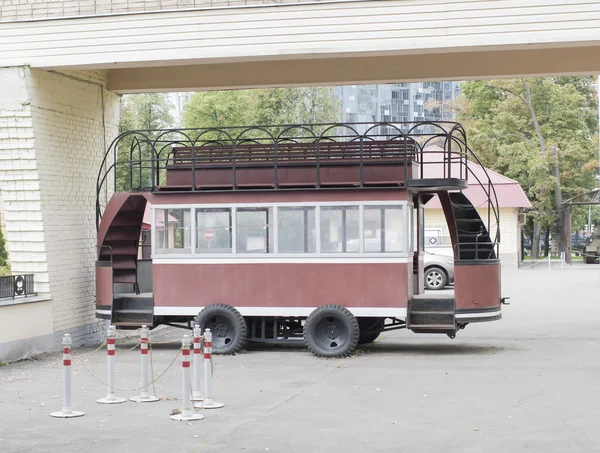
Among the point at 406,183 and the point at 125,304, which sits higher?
the point at 406,183

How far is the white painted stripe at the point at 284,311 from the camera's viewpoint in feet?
54.4

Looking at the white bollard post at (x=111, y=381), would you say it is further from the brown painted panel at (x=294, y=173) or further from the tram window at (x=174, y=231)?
the brown painted panel at (x=294, y=173)


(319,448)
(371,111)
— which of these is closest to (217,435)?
(319,448)

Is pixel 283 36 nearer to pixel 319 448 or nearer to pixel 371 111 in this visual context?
pixel 319 448

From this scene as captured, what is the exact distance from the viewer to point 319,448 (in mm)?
9461

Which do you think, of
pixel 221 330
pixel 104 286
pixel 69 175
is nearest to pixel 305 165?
pixel 221 330

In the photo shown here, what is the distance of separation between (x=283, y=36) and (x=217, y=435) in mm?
8167

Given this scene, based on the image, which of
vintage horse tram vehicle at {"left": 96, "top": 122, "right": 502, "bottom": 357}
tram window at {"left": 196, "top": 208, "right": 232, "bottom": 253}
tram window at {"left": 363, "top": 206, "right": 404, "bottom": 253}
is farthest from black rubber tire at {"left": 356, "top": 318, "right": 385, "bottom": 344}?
tram window at {"left": 196, "top": 208, "right": 232, "bottom": 253}

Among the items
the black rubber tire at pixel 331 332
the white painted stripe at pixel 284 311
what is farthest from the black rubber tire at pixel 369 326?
the black rubber tire at pixel 331 332

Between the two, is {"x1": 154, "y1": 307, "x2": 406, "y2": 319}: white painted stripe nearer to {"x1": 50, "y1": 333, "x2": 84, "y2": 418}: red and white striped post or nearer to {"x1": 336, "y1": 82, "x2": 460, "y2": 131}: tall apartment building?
{"x1": 50, "y1": 333, "x2": 84, "y2": 418}: red and white striped post

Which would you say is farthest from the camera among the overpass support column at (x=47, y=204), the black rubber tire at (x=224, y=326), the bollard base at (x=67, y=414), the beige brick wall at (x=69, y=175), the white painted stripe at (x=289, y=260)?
the beige brick wall at (x=69, y=175)

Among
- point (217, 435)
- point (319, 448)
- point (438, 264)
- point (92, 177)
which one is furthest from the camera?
point (438, 264)

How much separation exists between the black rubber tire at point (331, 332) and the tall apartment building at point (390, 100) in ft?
441

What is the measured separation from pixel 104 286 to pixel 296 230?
11.9 feet
